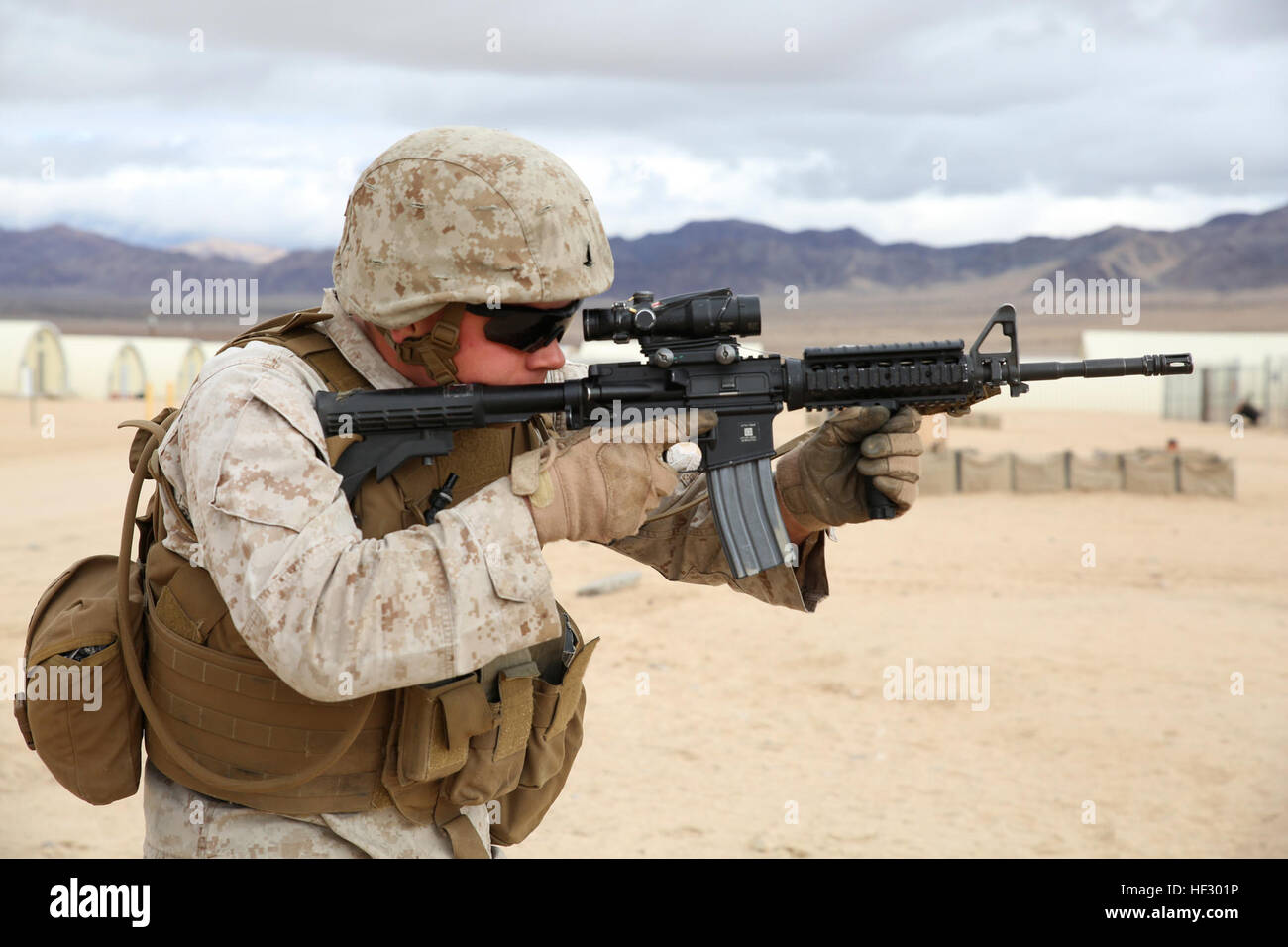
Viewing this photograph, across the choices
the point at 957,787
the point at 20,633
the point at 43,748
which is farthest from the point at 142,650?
the point at 20,633

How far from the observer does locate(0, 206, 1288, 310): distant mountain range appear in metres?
134

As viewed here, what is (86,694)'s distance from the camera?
2664 mm

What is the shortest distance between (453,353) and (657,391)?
0.56 meters

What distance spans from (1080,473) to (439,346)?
16427mm

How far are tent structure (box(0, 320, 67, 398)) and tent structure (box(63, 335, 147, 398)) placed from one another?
44 centimetres

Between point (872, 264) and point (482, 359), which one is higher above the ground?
point (872, 264)

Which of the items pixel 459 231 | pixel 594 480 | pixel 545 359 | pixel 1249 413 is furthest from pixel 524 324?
pixel 1249 413

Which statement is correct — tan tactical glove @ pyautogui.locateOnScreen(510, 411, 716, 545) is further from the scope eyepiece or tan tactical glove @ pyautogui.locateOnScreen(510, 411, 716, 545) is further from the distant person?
the distant person

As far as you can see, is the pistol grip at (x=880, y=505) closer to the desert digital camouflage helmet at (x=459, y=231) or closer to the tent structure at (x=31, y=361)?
the desert digital camouflage helmet at (x=459, y=231)

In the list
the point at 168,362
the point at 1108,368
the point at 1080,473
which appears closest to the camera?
the point at 1108,368

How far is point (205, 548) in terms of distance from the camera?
241 centimetres

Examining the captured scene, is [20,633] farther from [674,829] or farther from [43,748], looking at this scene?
[43,748]

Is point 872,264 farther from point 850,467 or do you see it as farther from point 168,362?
point 850,467

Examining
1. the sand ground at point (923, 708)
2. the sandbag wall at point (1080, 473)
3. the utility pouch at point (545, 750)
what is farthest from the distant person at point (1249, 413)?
the utility pouch at point (545, 750)
